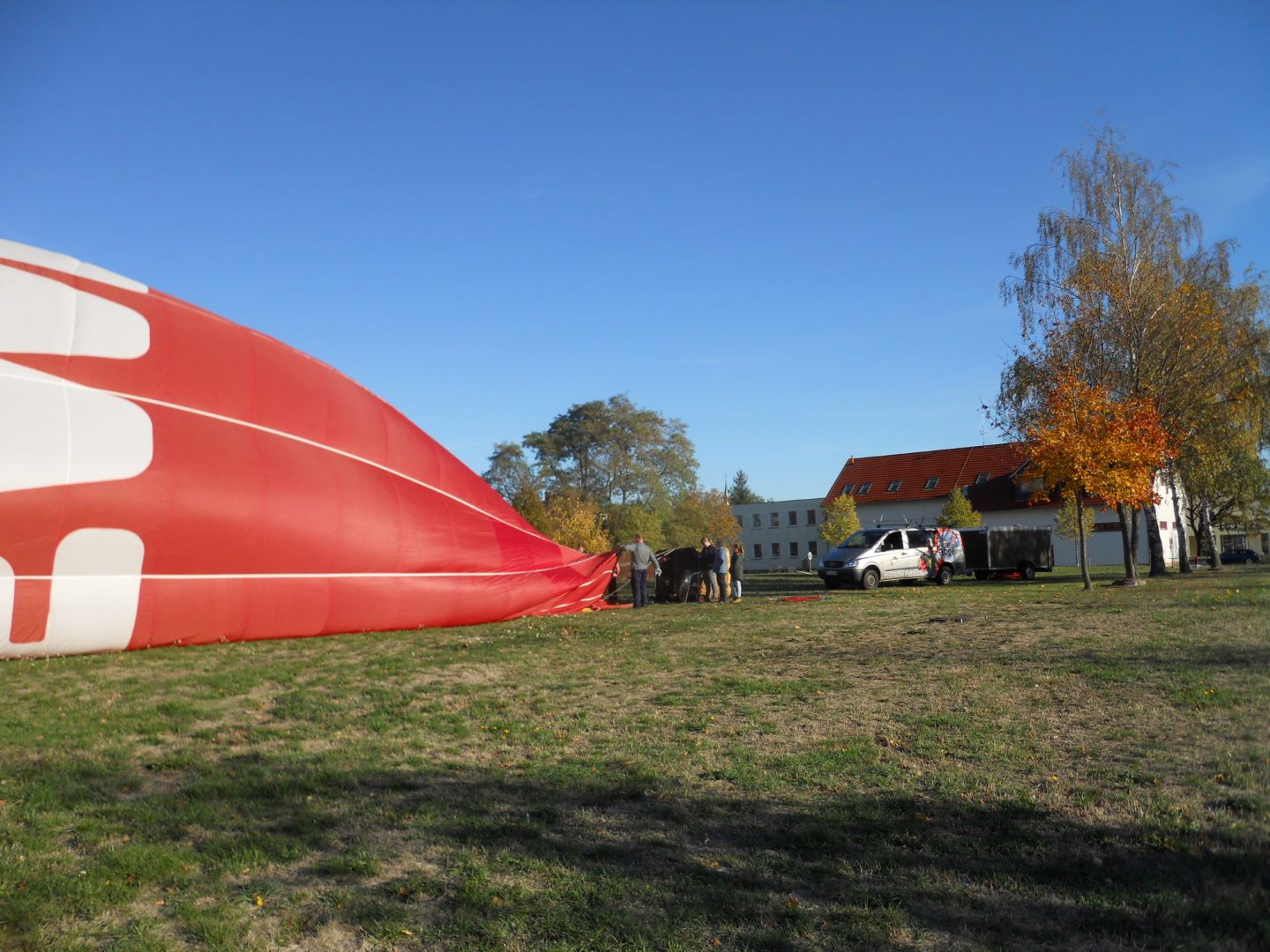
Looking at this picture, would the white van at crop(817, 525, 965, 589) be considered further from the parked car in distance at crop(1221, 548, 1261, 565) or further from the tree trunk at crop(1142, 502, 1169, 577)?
the parked car in distance at crop(1221, 548, 1261, 565)

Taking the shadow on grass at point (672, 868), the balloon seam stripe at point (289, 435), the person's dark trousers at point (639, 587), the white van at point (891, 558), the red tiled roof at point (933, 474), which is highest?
the red tiled roof at point (933, 474)

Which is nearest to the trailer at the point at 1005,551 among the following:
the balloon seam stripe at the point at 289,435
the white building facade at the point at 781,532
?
the balloon seam stripe at the point at 289,435

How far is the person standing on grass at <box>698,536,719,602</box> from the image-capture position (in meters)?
22.0

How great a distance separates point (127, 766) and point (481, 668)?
15.4 ft

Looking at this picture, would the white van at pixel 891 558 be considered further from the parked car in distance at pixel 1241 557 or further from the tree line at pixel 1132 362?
the parked car in distance at pixel 1241 557

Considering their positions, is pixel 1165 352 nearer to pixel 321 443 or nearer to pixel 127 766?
pixel 321 443

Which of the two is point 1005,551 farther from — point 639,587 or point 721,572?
point 639,587

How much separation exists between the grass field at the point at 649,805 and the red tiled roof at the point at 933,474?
53263 millimetres

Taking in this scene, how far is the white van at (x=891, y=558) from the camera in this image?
2823cm

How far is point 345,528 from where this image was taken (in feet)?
46.8

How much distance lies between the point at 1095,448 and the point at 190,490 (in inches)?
783

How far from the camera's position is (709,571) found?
22.2 meters

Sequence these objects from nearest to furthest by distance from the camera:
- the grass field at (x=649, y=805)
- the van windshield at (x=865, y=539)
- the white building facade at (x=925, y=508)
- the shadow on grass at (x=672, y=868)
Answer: the shadow on grass at (x=672, y=868)
the grass field at (x=649, y=805)
the van windshield at (x=865, y=539)
the white building facade at (x=925, y=508)

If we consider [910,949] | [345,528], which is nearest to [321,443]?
[345,528]
